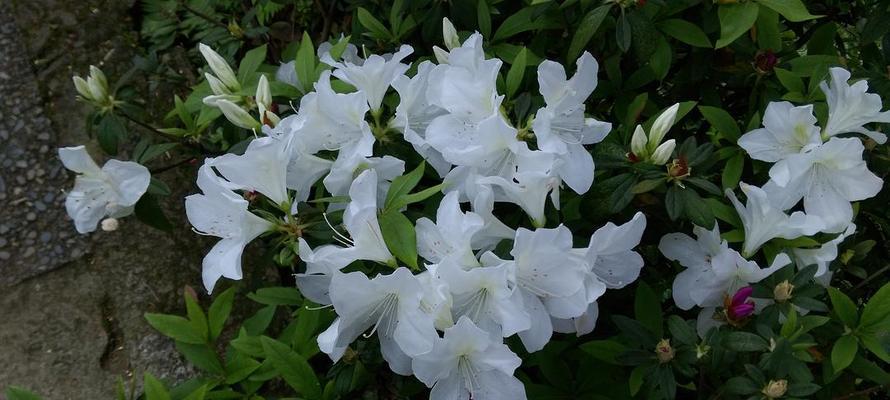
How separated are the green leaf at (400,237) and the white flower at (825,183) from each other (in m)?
0.68

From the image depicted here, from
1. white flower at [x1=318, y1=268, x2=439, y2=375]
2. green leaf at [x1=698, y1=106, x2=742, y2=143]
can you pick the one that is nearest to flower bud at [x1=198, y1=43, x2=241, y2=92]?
white flower at [x1=318, y1=268, x2=439, y2=375]

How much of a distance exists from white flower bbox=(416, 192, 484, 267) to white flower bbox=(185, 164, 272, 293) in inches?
11.9

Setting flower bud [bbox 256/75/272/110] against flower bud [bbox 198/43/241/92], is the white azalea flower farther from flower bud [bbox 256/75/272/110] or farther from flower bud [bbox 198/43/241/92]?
flower bud [bbox 198/43/241/92]

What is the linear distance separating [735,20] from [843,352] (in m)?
0.68

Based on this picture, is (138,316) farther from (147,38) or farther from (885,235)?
(885,235)

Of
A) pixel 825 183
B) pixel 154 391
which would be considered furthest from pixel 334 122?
pixel 825 183

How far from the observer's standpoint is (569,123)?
1403mm

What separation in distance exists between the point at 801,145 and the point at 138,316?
198 centimetres

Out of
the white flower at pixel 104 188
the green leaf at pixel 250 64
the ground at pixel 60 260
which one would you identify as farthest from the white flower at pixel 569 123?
the ground at pixel 60 260

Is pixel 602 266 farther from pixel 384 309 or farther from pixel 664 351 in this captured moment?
pixel 384 309

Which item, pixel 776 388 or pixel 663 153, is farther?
pixel 663 153

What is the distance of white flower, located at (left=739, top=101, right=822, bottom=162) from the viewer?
1.44m

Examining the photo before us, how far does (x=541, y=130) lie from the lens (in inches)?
50.8

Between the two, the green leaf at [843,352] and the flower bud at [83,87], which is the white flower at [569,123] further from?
the flower bud at [83,87]
